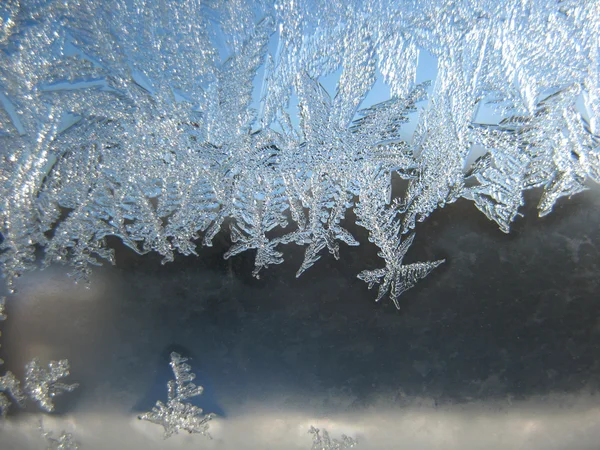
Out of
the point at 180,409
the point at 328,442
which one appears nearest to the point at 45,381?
the point at 180,409

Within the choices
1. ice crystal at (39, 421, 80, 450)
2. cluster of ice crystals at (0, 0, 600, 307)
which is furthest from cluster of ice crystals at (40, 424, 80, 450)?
cluster of ice crystals at (0, 0, 600, 307)

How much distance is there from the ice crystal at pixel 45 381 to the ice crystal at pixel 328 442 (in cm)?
31

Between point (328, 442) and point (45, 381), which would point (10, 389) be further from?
point (328, 442)

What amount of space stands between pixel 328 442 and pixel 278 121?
0.39 meters

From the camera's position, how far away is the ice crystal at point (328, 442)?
0.46 meters

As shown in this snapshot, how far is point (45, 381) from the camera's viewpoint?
0.47 meters

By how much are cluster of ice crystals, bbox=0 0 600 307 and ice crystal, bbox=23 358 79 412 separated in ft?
0.38

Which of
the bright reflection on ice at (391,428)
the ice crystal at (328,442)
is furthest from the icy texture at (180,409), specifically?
the ice crystal at (328,442)

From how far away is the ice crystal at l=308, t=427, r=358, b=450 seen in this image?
1.52 ft

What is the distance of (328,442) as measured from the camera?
0.47 m

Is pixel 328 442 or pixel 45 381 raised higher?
pixel 45 381

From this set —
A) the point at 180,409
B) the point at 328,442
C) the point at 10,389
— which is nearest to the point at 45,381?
the point at 10,389

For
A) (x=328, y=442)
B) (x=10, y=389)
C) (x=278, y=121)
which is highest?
(x=278, y=121)

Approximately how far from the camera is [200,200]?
448 mm
